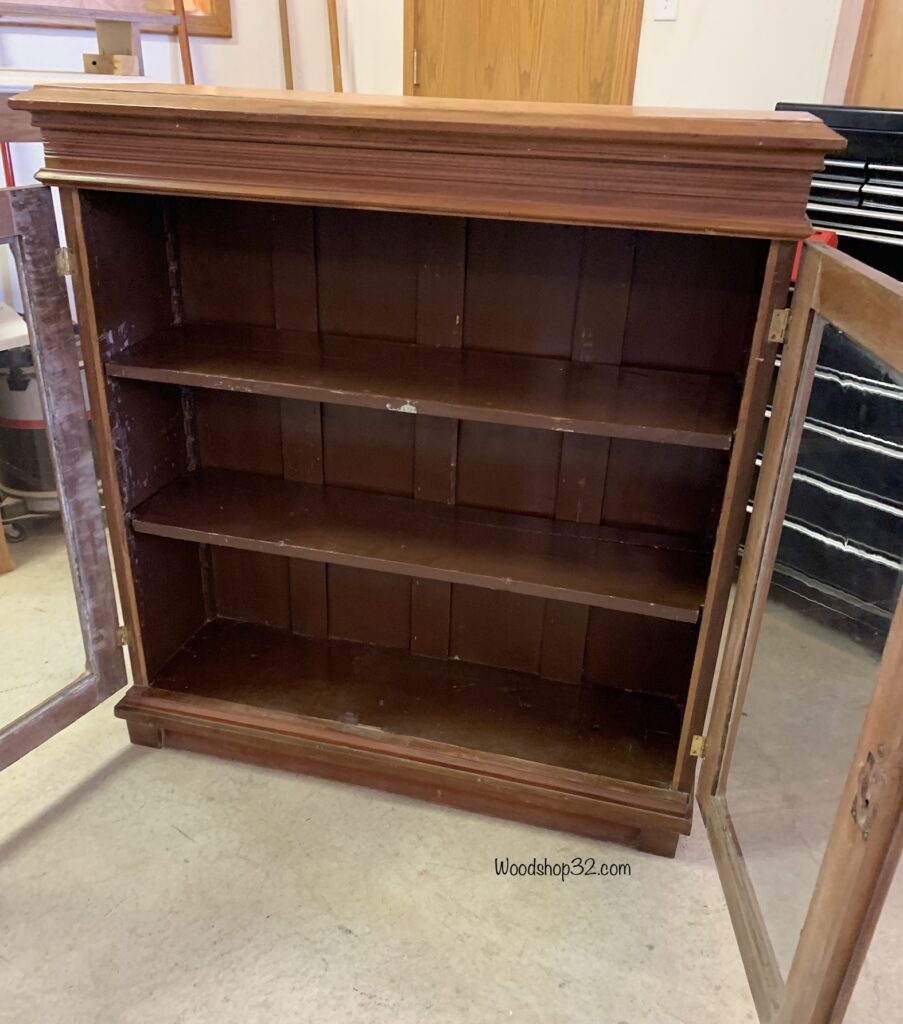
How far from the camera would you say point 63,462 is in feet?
4.83

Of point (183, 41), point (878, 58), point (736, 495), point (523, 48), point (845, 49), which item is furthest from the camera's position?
point (523, 48)

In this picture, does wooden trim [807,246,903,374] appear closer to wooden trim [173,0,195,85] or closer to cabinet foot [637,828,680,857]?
cabinet foot [637,828,680,857]

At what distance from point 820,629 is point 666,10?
231cm

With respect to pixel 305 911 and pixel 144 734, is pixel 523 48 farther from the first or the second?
pixel 305 911

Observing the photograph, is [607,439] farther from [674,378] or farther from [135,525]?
[135,525]

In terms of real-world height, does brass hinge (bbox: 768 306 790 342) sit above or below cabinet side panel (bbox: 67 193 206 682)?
above

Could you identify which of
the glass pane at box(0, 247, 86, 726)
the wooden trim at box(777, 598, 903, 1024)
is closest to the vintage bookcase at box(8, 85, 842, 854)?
the glass pane at box(0, 247, 86, 726)

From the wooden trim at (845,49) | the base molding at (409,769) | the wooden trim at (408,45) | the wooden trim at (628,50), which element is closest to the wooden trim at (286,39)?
the wooden trim at (408,45)

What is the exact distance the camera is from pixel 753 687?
1413 millimetres

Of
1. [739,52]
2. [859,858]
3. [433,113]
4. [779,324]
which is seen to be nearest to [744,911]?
[859,858]

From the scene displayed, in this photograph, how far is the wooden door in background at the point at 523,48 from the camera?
113 inches

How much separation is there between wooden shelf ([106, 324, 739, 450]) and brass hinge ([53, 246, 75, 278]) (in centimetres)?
16

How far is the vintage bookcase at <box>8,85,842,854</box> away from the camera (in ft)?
3.92

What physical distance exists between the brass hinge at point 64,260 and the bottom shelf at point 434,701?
814 mm
